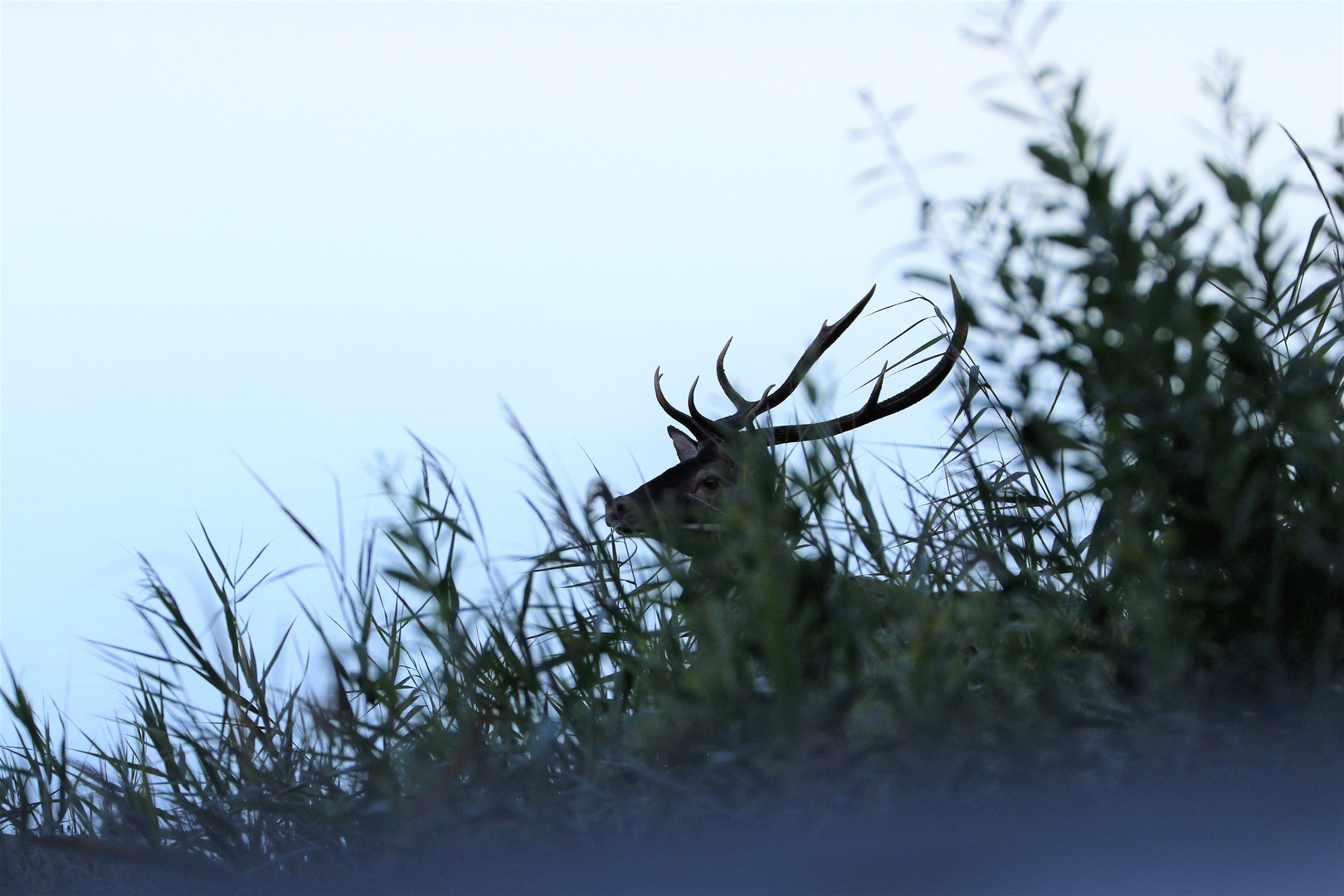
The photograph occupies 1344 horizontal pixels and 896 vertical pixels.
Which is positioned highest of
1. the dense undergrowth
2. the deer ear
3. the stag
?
the deer ear

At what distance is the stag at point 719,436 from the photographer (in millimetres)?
1722

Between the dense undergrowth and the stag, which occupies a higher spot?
the stag

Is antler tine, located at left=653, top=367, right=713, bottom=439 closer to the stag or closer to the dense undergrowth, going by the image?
the stag

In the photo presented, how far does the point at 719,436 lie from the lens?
4.66 meters

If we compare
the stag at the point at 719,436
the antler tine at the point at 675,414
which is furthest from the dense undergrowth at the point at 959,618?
the antler tine at the point at 675,414

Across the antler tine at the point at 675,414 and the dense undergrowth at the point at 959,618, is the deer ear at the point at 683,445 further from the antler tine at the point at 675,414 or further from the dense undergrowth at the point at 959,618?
the dense undergrowth at the point at 959,618

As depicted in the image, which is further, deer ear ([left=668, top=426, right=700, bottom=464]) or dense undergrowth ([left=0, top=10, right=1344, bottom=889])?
deer ear ([left=668, top=426, right=700, bottom=464])

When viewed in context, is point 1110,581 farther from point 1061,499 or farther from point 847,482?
point 847,482

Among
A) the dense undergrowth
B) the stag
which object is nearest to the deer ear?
the stag

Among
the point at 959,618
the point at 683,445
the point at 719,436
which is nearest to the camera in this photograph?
the point at 959,618

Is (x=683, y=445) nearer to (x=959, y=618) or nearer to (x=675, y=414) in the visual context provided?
(x=675, y=414)

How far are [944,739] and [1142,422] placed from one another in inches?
17.2

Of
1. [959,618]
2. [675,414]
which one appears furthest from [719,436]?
[959,618]

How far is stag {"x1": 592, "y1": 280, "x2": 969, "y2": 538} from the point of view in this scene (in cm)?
172
